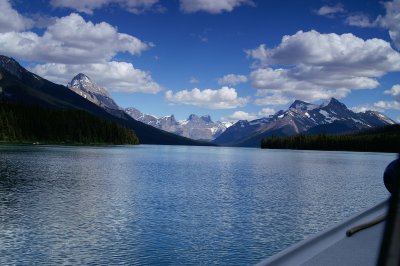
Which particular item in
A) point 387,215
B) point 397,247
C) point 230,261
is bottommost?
point 230,261

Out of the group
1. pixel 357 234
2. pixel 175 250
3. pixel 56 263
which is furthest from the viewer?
pixel 175 250

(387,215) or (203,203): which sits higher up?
(387,215)

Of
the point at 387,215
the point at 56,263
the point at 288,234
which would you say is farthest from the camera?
the point at 288,234

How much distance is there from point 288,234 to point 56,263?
14256 millimetres

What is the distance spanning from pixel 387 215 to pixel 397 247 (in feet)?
0.55

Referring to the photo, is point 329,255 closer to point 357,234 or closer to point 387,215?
point 357,234

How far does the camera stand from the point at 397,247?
77.2 inches

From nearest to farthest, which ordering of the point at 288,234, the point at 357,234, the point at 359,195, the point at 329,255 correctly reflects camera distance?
1. the point at 329,255
2. the point at 357,234
3. the point at 288,234
4. the point at 359,195

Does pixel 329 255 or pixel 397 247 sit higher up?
pixel 397 247

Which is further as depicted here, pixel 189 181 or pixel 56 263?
pixel 189 181

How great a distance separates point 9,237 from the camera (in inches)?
928

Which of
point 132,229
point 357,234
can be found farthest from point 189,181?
point 357,234

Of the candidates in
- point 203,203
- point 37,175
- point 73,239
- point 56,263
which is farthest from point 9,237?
point 37,175

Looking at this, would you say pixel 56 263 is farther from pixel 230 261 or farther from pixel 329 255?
pixel 329 255
